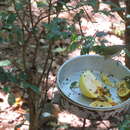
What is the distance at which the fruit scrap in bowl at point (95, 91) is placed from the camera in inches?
62.7

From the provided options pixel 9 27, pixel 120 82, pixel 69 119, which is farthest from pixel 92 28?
pixel 9 27

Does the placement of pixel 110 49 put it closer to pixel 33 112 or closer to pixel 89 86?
pixel 89 86

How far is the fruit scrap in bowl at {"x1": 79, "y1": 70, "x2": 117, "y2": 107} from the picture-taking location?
1.59 metres

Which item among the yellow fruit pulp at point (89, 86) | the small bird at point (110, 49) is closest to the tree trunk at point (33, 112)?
the yellow fruit pulp at point (89, 86)

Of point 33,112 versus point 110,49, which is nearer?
point 110,49

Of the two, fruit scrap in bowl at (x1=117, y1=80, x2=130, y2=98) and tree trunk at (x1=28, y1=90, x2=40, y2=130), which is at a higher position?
fruit scrap in bowl at (x1=117, y1=80, x2=130, y2=98)

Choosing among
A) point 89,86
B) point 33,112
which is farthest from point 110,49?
point 33,112

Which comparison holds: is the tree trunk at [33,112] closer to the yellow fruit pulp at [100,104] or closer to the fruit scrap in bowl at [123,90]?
the yellow fruit pulp at [100,104]

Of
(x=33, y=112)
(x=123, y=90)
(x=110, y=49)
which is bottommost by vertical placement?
(x=33, y=112)

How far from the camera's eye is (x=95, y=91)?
162 cm

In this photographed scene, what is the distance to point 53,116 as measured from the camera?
210cm

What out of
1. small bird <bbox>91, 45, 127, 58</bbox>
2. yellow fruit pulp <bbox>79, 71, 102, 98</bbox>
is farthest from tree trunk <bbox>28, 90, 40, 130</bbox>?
small bird <bbox>91, 45, 127, 58</bbox>

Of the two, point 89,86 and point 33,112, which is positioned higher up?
point 89,86

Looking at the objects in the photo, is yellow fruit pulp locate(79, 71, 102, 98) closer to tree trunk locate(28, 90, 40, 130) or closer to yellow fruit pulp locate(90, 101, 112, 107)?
yellow fruit pulp locate(90, 101, 112, 107)
